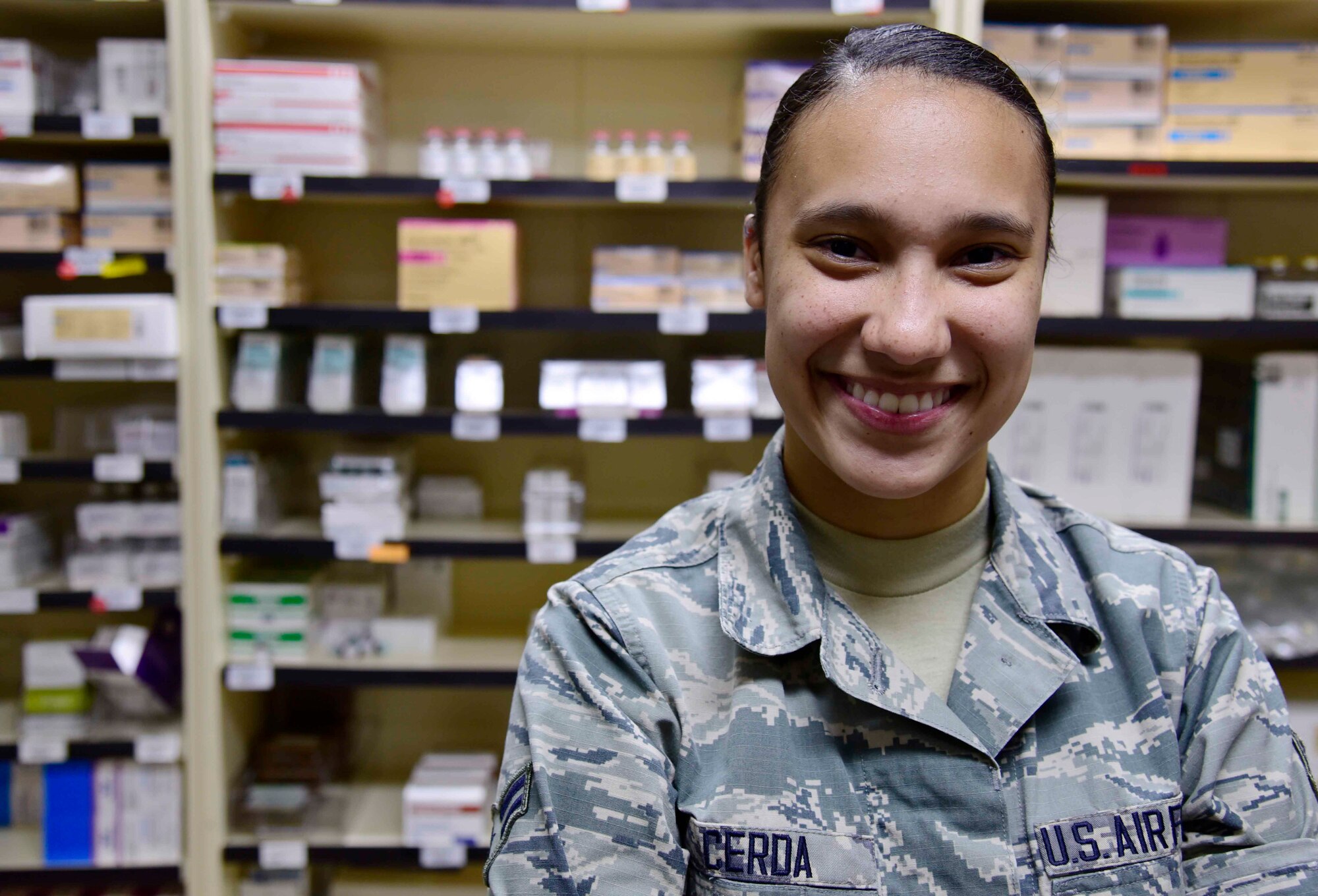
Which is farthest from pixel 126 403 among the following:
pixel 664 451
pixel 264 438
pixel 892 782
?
pixel 892 782

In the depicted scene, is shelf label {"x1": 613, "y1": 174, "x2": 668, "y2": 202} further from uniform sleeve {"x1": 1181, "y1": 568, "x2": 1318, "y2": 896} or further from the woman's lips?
uniform sleeve {"x1": 1181, "y1": 568, "x2": 1318, "y2": 896}

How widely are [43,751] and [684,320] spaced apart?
2.11 metres

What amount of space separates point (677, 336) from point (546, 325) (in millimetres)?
532

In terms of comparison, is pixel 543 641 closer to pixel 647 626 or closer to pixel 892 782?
pixel 647 626

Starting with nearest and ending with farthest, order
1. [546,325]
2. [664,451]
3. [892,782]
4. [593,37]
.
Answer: [892,782] → [546,325] → [593,37] → [664,451]

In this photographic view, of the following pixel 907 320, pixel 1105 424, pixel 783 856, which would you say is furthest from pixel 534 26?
pixel 783 856

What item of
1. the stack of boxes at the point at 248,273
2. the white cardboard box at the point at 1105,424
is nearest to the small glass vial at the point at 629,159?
the stack of boxes at the point at 248,273

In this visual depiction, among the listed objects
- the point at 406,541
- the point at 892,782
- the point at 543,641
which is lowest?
the point at 406,541

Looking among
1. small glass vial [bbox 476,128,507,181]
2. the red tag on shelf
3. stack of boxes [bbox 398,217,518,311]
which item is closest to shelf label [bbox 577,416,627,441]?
stack of boxes [bbox 398,217,518,311]

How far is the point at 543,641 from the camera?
0.92 m

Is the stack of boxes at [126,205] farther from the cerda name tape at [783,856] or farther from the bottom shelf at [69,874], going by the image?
the cerda name tape at [783,856]

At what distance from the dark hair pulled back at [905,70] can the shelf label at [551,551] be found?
175cm

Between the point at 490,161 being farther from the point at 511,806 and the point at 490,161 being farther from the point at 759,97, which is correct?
the point at 511,806

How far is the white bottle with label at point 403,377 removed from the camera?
261 centimetres
